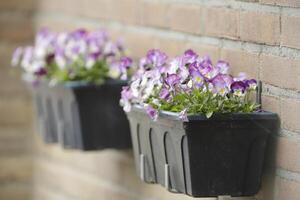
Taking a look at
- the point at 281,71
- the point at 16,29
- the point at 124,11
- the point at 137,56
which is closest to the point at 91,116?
the point at 137,56

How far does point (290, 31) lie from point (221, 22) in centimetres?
36

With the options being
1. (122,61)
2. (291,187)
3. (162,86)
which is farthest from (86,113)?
(291,187)

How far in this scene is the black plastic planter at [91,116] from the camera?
278 cm

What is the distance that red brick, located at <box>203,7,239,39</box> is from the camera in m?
2.37

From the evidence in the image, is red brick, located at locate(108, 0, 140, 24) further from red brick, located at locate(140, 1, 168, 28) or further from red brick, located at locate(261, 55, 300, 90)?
red brick, located at locate(261, 55, 300, 90)

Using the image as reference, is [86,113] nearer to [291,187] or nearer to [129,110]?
[129,110]

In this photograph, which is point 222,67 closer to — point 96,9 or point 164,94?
point 164,94

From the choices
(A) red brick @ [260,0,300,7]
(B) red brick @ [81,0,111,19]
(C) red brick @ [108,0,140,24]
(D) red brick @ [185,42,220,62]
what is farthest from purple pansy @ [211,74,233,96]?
(B) red brick @ [81,0,111,19]

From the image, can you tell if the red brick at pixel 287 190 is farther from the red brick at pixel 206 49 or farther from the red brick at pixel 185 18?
the red brick at pixel 185 18

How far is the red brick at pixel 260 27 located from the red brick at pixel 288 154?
25 cm

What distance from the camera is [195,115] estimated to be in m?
2.09

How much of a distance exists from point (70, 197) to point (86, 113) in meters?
0.97

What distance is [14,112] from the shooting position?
13.4ft

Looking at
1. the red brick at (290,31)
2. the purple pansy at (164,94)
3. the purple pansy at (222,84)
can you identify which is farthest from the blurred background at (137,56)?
the purple pansy at (164,94)
